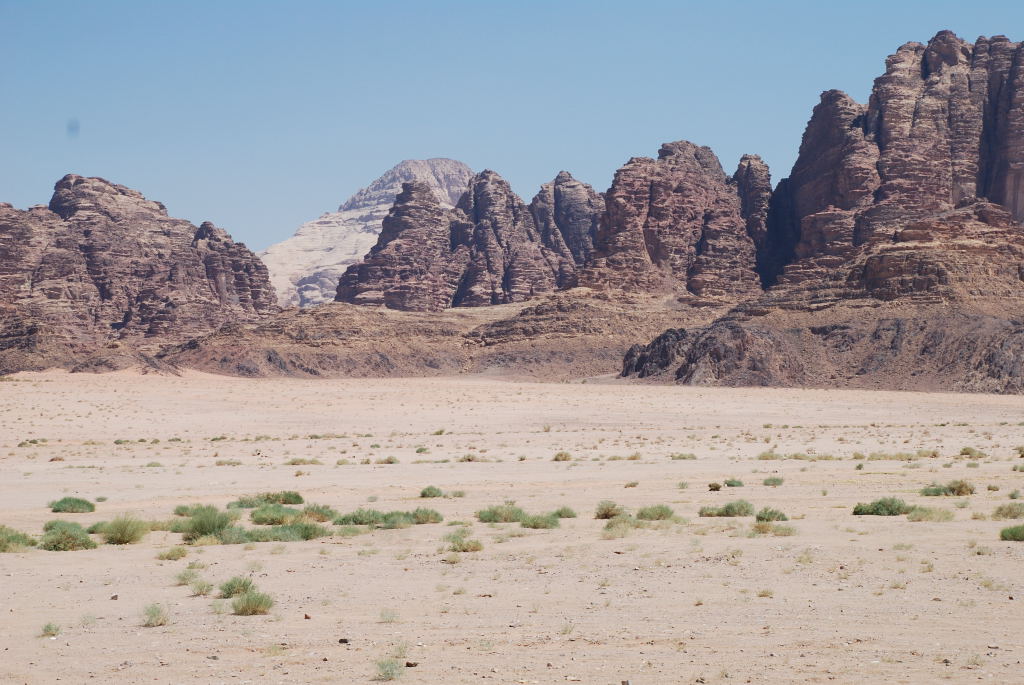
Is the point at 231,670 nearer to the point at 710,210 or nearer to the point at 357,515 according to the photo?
the point at 357,515

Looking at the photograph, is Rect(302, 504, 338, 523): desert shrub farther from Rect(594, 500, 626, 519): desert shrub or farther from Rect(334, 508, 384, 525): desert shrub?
Rect(594, 500, 626, 519): desert shrub

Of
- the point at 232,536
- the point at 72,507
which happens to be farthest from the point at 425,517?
the point at 72,507

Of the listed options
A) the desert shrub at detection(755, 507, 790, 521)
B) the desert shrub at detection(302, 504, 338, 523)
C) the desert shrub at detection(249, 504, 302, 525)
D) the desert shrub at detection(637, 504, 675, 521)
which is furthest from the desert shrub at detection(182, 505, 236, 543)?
the desert shrub at detection(755, 507, 790, 521)

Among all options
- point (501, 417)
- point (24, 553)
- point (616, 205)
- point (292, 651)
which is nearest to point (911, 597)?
point (292, 651)

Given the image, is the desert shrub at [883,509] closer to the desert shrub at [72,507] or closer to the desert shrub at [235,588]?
the desert shrub at [235,588]

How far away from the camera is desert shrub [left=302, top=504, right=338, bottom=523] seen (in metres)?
22.2

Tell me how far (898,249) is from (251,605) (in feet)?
333

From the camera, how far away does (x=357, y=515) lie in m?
21.6

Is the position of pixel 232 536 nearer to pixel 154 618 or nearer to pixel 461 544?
pixel 461 544

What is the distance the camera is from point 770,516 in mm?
20281

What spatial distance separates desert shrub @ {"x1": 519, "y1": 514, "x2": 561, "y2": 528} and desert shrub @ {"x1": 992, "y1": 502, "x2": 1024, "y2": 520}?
7.63 meters

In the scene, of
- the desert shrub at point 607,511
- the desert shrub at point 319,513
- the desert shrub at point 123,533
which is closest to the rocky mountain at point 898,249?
the desert shrub at point 607,511

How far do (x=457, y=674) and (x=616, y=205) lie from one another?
15161 centimetres

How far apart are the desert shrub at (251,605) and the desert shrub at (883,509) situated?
12.0 meters
